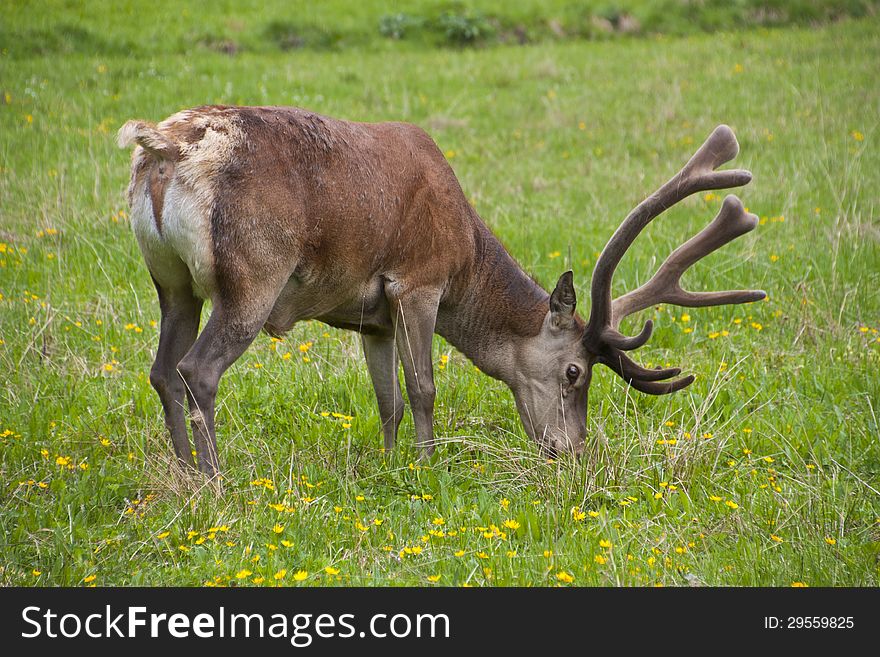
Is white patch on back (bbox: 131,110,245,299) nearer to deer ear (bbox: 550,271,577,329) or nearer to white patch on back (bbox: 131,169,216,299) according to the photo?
white patch on back (bbox: 131,169,216,299)

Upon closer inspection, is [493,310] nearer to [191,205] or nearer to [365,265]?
[365,265]

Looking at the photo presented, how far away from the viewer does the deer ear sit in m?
6.10

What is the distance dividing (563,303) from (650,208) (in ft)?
2.45

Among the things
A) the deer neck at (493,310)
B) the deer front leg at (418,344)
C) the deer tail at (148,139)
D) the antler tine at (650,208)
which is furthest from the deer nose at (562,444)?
the deer tail at (148,139)

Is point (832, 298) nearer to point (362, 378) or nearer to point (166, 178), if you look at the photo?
point (362, 378)

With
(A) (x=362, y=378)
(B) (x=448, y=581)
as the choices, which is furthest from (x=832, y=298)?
(B) (x=448, y=581)

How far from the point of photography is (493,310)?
6.38m

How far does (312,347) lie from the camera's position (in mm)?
7496

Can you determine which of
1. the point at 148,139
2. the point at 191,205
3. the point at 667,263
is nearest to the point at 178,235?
the point at 191,205

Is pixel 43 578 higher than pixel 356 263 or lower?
lower

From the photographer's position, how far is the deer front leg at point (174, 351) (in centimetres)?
543

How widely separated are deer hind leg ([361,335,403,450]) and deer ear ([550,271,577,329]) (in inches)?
38.1

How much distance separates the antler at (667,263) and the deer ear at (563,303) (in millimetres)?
123
